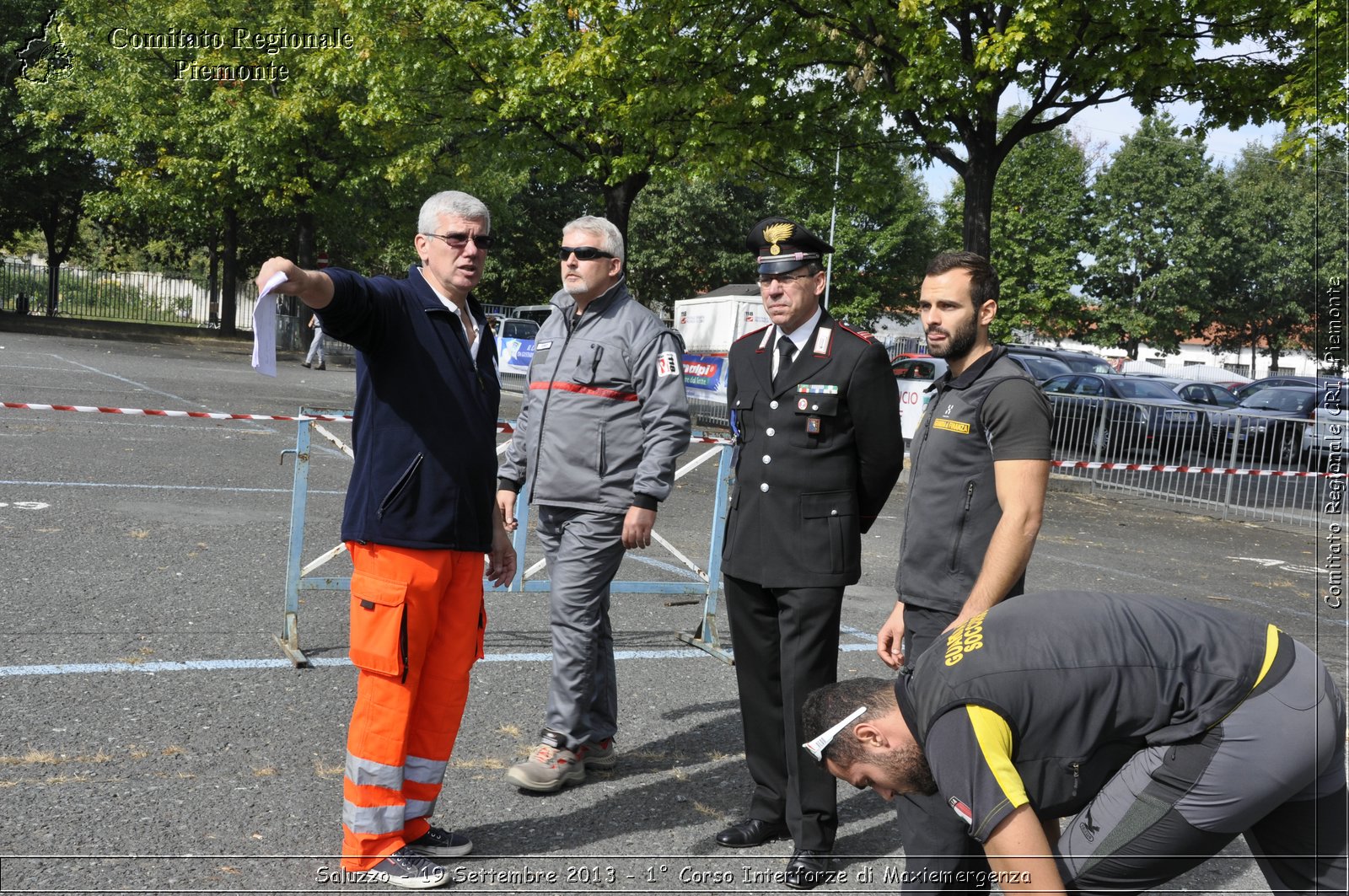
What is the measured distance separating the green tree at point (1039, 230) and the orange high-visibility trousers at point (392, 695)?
48.3m

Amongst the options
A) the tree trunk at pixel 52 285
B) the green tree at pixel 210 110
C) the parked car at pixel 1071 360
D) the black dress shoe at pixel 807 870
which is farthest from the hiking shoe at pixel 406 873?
the tree trunk at pixel 52 285

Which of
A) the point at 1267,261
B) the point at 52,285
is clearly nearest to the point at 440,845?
the point at 52,285

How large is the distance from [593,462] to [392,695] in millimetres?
1330

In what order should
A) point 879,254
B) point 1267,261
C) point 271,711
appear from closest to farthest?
point 271,711 < point 1267,261 < point 879,254

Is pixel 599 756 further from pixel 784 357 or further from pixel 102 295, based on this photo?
pixel 102 295

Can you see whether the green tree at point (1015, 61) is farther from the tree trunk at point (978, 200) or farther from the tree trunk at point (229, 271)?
the tree trunk at point (229, 271)

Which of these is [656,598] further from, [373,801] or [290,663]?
[373,801]

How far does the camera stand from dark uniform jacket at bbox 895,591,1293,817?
7.90ft

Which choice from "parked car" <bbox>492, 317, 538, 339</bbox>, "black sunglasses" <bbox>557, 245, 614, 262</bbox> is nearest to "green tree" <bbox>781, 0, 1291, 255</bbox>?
"black sunglasses" <bbox>557, 245, 614, 262</bbox>

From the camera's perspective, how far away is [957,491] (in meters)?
3.55

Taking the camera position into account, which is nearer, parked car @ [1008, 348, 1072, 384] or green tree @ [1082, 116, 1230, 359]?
parked car @ [1008, 348, 1072, 384]

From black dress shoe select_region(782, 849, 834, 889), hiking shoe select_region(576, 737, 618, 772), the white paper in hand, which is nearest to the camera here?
the white paper in hand

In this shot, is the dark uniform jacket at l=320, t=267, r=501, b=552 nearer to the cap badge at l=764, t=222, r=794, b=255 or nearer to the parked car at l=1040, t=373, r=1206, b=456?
the cap badge at l=764, t=222, r=794, b=255

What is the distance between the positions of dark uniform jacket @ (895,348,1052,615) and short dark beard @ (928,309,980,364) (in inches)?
2.3
